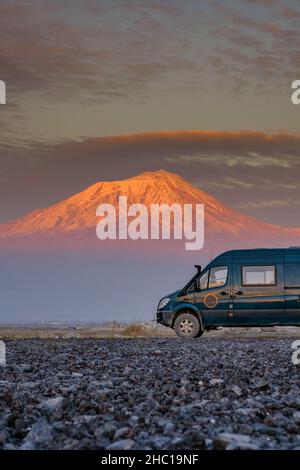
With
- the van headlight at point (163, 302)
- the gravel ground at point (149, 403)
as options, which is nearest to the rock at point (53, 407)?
the gravel ground at point (149, 403)

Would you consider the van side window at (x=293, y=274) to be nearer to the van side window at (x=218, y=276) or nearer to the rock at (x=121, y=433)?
the van side window at (x=218, y=276)

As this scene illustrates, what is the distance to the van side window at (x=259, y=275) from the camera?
90.6ft

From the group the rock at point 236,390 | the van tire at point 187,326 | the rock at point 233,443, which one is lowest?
the rock at point 233,443

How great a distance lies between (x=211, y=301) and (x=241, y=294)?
3.27 ft

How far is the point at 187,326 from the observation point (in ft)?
92.4

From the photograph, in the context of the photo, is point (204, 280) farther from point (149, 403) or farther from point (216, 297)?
point (149, 403)

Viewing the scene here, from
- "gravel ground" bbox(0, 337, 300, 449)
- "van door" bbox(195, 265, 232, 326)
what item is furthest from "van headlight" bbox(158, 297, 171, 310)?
"gravel ground" bbox(0, 337, 300, 449)

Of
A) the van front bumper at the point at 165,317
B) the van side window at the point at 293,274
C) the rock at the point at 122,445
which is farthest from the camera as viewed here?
the van front bumper at the point at 165,317

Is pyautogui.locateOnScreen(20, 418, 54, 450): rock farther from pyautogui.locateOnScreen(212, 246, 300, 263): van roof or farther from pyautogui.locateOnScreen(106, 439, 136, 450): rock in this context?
pyautogui.locateOnScreen(212, 246, 300, 263): van roof

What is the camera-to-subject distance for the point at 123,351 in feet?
61.6

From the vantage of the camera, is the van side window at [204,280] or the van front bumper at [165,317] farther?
the van front bumper at [165,317]

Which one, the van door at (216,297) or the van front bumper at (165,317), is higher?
the van door at (216,297)

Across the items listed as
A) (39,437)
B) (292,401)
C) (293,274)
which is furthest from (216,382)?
(293,274)
